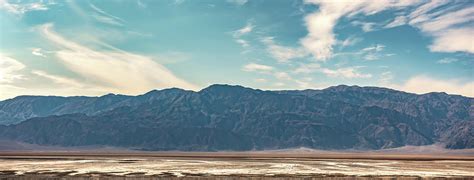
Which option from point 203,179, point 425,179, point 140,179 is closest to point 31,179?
point 140,179

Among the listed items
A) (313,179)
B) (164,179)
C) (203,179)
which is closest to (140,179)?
(164,179)

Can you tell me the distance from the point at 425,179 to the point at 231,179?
741 inches

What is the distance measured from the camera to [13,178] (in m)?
52.2

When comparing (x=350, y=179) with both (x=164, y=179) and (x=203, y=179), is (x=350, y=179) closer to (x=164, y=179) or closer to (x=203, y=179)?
(x=203, y=179)

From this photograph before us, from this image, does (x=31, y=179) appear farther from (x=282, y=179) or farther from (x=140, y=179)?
(x=282, y=179)

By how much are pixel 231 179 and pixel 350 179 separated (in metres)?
11.8

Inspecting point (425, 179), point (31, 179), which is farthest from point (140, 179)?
point (425, 179)

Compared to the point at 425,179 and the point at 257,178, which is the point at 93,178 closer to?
the point at 257,178

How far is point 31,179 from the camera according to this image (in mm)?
50875

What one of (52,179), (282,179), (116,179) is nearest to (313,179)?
(282,179)

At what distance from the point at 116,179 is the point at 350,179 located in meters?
22.3

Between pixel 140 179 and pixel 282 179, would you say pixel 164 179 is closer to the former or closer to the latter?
pixel 140 179

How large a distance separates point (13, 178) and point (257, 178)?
23889 mm

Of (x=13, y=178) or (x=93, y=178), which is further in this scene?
(x=13, y=178)
